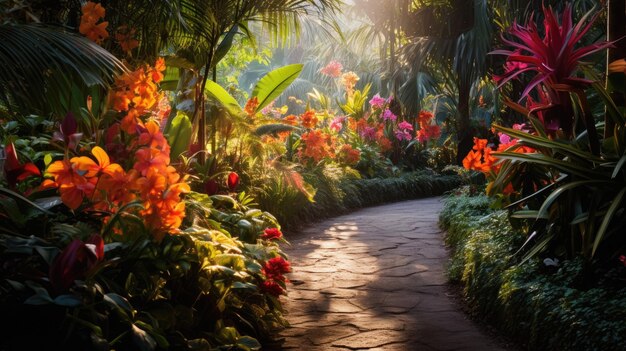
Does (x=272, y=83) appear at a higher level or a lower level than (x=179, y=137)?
higher

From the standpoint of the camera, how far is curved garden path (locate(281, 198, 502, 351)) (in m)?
3.10

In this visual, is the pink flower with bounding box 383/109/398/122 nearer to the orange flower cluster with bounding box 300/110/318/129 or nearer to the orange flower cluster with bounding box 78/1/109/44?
the orange flower cluster with bounding box 300/110/318/129

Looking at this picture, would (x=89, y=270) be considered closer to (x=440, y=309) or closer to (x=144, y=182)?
(x=144, y=182)

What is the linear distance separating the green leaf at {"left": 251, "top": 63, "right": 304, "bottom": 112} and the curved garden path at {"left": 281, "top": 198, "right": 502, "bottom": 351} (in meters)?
1.60

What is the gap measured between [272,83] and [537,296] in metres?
4.73

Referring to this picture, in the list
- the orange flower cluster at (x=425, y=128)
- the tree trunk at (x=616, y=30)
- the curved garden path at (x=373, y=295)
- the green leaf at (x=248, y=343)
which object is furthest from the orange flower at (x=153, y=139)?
the orange flower cluster at (x=425, y=128)

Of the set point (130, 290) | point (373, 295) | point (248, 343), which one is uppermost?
point (130, 290)

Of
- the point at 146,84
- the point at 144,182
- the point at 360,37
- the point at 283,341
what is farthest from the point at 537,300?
the point at 360,37

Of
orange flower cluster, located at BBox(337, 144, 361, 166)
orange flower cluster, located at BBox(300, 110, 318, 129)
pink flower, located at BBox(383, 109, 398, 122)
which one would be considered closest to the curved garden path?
orange flower cluster, located at BBox(300, 110, 318, 129)

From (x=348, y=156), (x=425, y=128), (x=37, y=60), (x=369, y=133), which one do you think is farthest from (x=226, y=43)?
(x=425, y=128)

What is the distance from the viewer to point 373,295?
3.96 meters

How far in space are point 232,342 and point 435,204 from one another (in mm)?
7311

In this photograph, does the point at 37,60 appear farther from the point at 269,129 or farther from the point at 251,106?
the point at 251,106

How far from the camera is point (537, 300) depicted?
2723 millimetres
